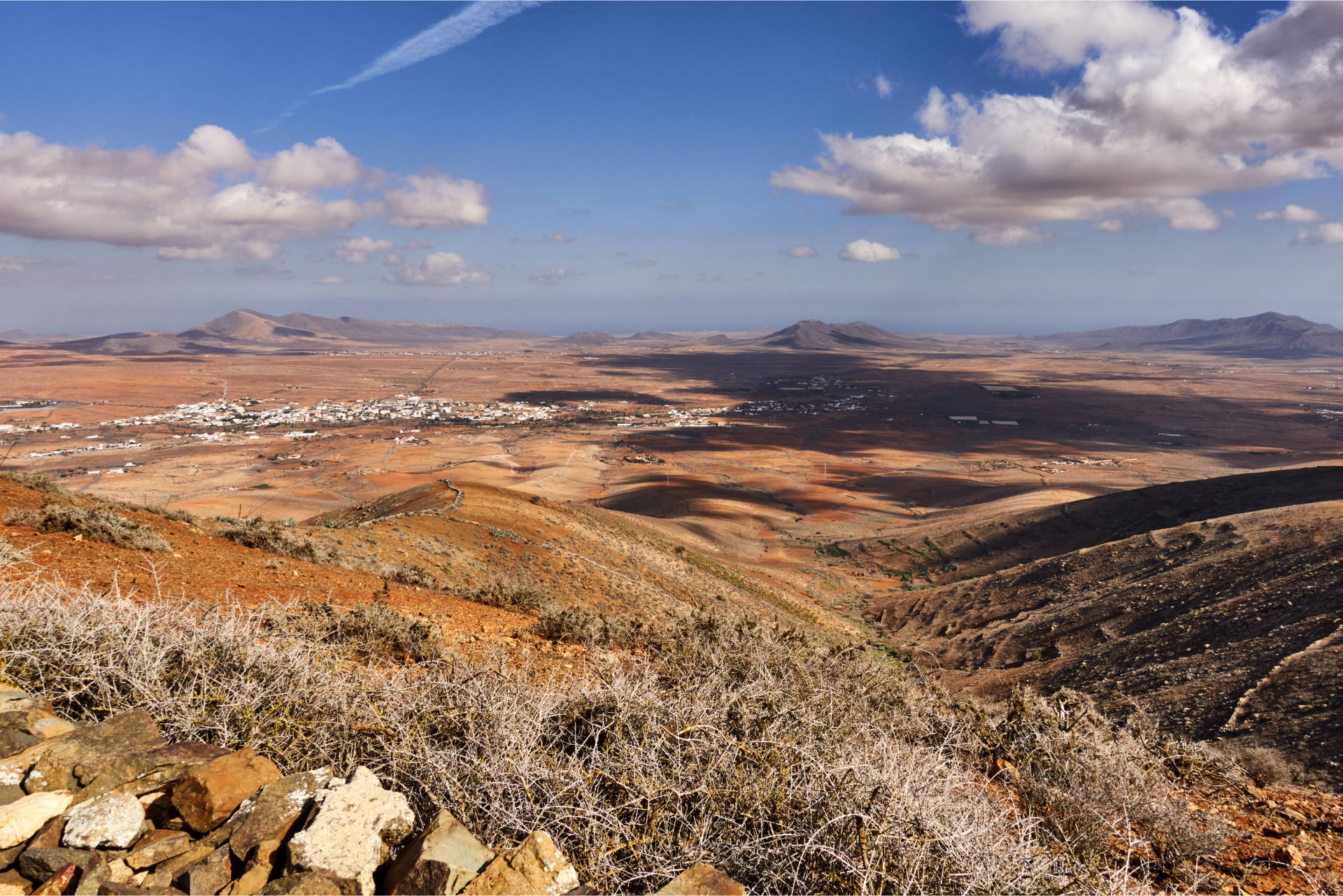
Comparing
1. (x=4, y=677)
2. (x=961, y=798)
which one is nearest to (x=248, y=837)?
(x=4, y=677)

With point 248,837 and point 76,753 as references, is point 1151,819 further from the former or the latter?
point 76,753

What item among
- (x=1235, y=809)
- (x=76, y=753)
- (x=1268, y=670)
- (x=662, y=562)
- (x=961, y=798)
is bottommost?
(x=662, y=562)

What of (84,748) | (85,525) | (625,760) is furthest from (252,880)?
(85,525)

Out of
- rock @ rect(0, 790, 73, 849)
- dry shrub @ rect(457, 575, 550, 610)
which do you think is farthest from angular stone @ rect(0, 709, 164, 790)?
dry shrub @ rect(457, 575, 550, 610)

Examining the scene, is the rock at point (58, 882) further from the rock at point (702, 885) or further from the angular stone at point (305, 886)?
the rock at point (702, 885)

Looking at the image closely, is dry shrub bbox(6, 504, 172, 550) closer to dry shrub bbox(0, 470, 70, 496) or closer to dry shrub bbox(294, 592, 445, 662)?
dry shrub bbox(0, 470, 70, 496)

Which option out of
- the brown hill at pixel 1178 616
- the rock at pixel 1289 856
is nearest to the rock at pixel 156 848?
the rock at pixel 1289 856
